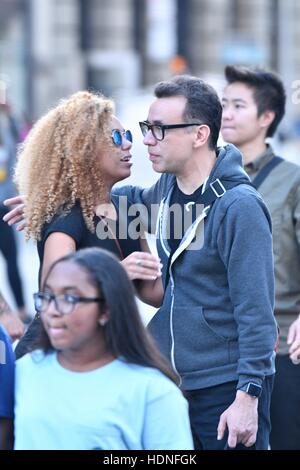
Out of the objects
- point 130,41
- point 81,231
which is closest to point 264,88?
point 81,231

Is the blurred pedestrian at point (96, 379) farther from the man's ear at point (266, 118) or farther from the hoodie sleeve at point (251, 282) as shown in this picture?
the man's ear at point (266, 118)

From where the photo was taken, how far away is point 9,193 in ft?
34.3

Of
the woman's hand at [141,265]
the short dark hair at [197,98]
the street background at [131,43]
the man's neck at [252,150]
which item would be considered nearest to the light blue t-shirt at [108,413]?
the woman's hand at [141,265]

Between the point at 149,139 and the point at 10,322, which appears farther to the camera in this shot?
the point at 10,322

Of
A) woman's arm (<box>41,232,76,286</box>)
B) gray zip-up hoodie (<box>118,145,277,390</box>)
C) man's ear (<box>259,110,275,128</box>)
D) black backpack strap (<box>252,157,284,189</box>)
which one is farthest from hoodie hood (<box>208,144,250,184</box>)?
man's ear (<box>259,110,275,128</box>)

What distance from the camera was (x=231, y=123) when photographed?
574cm

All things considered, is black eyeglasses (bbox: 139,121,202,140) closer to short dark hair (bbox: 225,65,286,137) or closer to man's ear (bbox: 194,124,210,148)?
man's ear (bbox: 194,124,210,148)

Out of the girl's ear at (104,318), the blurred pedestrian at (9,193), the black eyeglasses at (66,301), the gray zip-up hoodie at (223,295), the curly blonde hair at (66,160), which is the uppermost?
the curly blonde hair at (66,160)

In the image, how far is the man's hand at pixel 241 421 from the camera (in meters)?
4.12

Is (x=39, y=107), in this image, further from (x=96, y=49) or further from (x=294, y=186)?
(x=294, y=186)

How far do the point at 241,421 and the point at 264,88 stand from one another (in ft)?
7.20

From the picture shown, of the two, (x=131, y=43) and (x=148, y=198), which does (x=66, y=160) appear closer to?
(x=148, y=198)

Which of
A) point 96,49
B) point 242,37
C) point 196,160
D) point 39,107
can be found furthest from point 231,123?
point 242,37

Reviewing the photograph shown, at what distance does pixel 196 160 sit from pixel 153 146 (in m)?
0.17
